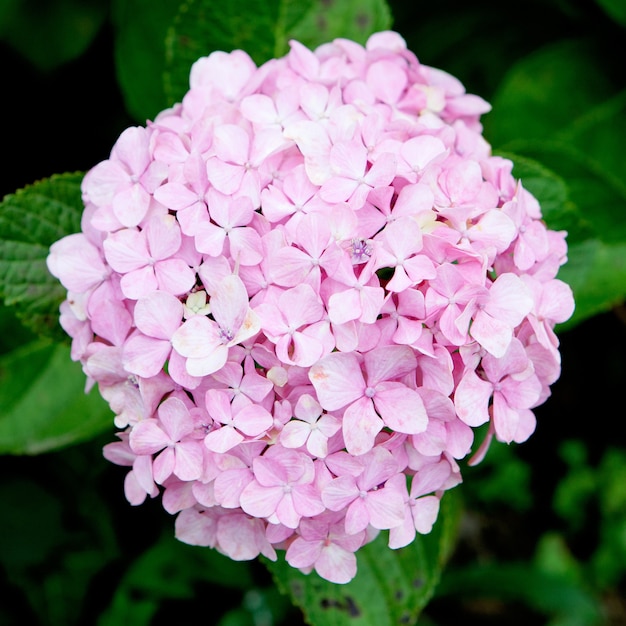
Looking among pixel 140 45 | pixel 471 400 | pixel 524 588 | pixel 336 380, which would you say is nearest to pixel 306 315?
pixel 336 380

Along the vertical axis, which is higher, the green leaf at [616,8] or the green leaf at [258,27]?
the green leaf at [616,8]

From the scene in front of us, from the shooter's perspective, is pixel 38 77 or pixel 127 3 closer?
pixel 127 3

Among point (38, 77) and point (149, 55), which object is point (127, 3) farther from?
point (38, 77)

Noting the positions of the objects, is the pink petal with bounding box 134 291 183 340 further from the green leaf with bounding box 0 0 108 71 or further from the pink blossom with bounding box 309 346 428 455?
the green leaf with bounding box 0 0 108 71

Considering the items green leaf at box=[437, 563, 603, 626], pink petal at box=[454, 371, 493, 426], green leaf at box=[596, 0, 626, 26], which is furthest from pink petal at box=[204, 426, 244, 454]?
green leaf at box=[437, 563, 603, 626]

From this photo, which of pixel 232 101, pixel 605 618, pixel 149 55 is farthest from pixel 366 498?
pixel 605 618

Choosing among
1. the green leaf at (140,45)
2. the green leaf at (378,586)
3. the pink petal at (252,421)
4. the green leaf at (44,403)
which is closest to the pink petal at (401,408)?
the pink petal at (252,421)

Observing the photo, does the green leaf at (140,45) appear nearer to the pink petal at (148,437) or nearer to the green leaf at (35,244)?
the green leaf at (35,244)
